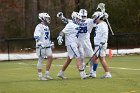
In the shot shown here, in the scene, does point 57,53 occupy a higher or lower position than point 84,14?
lower

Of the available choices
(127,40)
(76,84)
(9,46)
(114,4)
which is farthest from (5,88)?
(114,4)

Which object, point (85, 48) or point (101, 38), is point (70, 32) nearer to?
point (85, 48)

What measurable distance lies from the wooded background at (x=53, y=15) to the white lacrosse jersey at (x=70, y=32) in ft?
82.2

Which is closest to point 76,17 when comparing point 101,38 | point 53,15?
point 101,38

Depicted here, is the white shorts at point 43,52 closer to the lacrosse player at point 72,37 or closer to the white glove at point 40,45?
the white glove at point 40,45

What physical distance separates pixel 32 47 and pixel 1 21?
13.0m

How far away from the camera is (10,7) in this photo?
49.5 meters

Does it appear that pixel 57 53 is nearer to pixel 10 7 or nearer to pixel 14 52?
pixel 14 52

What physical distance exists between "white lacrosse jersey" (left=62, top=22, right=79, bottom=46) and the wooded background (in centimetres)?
2507

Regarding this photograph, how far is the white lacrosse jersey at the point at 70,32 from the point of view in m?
18.2

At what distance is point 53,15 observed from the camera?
49812 mm

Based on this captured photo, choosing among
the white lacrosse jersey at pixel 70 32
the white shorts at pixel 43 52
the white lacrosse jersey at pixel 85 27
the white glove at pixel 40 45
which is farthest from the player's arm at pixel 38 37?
the white lacrosse jersey at pixel 85 27

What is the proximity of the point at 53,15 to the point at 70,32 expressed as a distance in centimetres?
3170

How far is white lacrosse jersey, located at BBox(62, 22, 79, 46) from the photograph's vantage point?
18.2 m
